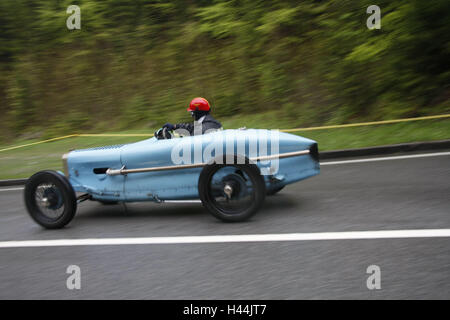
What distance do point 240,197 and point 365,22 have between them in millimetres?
7296

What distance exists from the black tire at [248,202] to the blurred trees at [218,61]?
244 inches

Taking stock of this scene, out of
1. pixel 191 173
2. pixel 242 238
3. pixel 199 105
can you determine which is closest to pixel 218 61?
pixel 199 105

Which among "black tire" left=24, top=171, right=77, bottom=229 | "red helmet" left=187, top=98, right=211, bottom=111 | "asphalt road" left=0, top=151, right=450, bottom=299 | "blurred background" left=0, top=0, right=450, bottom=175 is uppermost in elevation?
"blurred background" left=0, top=0, right=450, bottom=175

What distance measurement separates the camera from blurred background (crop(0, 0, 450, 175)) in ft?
34.5

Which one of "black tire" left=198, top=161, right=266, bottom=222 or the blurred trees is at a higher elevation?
the blurred trees

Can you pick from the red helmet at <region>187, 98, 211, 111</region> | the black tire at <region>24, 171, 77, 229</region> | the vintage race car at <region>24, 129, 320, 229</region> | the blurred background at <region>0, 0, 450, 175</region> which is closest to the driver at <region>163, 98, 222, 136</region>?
the red helmet at <region>187, 98, 211, 111</region>

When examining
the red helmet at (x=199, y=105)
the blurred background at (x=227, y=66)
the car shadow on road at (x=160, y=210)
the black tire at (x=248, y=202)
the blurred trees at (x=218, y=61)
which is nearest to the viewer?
the black tire at (x=248, y=202)

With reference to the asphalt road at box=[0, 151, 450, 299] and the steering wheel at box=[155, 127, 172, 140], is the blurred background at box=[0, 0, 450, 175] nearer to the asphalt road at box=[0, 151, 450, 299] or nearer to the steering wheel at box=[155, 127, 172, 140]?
the asphalt road at box=[0, 151, 450, 299]

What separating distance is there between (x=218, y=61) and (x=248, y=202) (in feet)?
32.3

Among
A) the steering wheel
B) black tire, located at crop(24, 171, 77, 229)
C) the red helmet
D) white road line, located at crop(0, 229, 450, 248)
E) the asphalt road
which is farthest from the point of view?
the red helmet

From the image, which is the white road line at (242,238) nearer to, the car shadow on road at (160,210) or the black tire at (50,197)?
the black tire at (50,197)

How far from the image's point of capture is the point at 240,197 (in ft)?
18.0

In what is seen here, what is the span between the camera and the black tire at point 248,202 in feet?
17.2

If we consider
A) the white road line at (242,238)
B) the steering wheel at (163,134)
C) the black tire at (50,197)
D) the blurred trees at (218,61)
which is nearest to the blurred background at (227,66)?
the blurred trees at (218,61)
